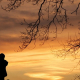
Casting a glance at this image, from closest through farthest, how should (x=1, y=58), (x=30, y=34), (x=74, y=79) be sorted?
1. (x=1, y=58)
2. (x=30, y=34)
3. (x=74, y=79)

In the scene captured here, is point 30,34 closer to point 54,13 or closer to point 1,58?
point 54,13

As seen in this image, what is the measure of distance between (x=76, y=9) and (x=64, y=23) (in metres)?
0.70

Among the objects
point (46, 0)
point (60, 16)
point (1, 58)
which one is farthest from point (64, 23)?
point (1, 58)

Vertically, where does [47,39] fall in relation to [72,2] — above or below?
below

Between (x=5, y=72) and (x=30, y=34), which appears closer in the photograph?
(x=5, y=72)

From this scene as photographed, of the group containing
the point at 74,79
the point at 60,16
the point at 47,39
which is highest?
the point at 60,16

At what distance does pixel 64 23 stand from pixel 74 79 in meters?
3.99

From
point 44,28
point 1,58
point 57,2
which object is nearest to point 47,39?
point 44,28

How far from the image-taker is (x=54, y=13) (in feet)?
32.9

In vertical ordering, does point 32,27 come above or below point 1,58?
above

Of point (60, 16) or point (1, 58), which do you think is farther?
point (60, 16)

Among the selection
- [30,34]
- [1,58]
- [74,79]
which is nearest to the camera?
[1,58]

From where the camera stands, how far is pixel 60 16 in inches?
392

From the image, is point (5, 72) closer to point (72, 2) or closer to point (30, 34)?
point (30, 34)
